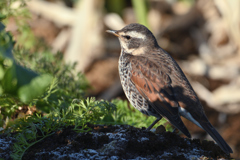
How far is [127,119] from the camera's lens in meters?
3.44

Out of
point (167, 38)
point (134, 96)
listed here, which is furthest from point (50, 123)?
point (167, 38)

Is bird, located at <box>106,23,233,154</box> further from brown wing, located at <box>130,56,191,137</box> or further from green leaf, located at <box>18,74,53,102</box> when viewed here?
green leaf, located at <box>18,74,53,102</box>

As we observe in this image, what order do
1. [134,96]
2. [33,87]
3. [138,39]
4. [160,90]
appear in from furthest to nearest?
[138,39]
[134,96]
[160,90]
[33,87]

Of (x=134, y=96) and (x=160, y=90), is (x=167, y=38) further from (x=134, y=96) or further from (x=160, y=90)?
(x=160, y=90)

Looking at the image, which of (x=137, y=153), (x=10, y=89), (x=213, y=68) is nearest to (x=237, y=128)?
(x=213, y=68)

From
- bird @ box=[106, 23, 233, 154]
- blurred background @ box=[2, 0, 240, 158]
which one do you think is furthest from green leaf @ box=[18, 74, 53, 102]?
blurred background @ box=[2, 0, 240, 158]

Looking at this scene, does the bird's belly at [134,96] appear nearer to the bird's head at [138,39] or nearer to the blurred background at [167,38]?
the bird's head at [138,39]

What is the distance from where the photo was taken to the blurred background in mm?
7484

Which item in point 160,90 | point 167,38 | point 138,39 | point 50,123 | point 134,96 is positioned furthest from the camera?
point 167,38

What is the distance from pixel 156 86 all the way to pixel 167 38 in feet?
19.4

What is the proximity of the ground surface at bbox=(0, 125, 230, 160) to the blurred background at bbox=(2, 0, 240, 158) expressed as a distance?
→ 454 centimetres

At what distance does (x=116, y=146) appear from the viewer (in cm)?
240

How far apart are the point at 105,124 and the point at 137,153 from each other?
0.78 metres

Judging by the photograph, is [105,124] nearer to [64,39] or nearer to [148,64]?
[148,64]
